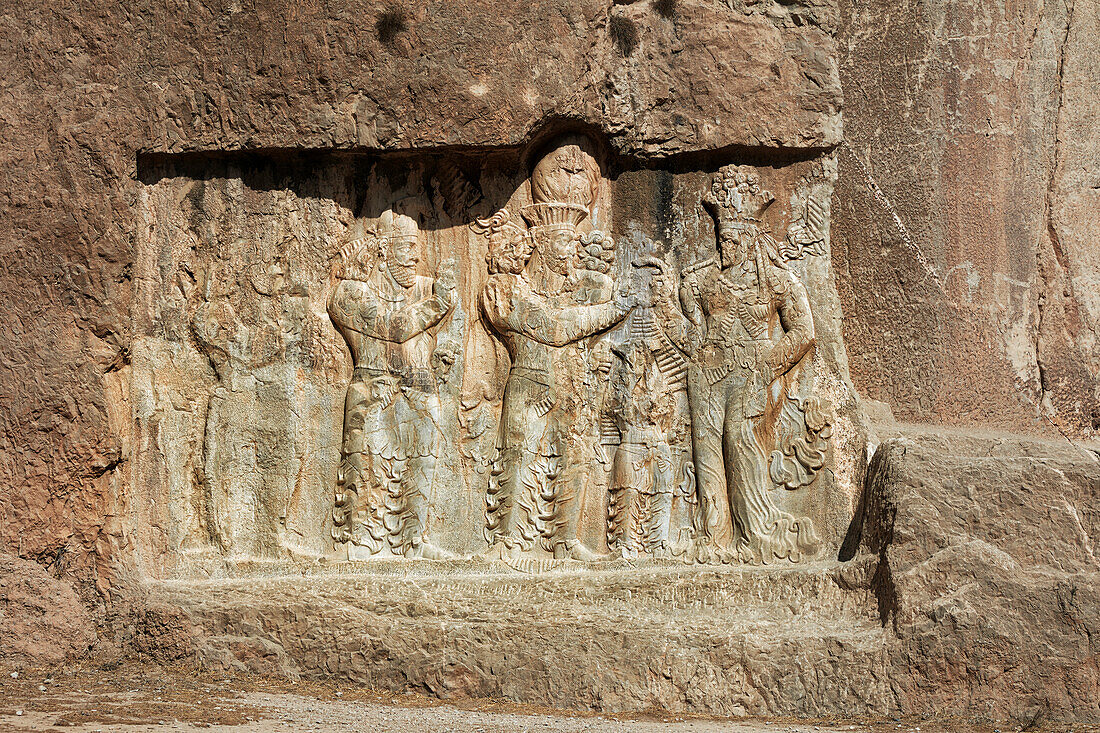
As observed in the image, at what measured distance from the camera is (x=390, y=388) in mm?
7023

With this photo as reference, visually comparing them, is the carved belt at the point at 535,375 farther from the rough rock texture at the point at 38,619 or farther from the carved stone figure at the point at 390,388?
the rough rock texture at the point at 38,619

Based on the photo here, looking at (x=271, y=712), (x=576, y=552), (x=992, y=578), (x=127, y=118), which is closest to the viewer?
(x=271, y=712)

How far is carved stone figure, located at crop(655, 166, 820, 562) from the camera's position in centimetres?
693

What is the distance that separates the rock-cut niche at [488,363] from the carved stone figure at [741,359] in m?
0.01

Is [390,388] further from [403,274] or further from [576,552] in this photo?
[576,552]

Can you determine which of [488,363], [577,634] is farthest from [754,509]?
[488,363]

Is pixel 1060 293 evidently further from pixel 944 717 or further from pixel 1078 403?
pixel 944 717

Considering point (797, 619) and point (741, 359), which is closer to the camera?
point (797, 619)

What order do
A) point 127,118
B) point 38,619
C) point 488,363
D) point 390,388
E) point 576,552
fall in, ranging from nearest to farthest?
point 38,619 → point 127,118 → point 576,552 → point 390,388 → point 488,363

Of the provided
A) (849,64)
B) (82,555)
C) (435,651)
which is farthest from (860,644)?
(82,555)

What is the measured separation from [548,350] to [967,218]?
221 cm

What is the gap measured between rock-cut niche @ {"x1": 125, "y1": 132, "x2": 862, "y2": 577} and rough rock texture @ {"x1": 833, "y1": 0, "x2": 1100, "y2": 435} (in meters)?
0.27

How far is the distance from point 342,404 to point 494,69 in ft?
5.86

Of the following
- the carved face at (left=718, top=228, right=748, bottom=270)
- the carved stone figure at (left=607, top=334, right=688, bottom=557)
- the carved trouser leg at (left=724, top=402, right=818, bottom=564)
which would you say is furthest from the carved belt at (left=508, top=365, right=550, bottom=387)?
the carved face at (left=718, top=228, right=748, bottom=270)
